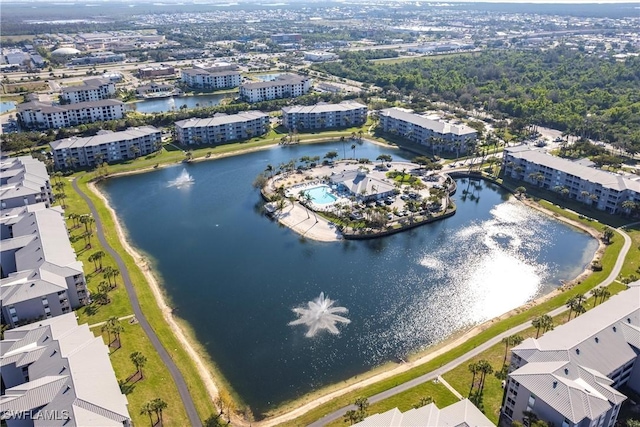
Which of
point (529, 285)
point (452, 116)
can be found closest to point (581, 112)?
point (452, 116)

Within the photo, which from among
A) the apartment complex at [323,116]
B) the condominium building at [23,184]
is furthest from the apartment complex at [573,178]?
the condominium building at [23,184]

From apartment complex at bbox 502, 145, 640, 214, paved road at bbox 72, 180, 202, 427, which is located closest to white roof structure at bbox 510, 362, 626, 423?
paved road at bbox 72, 180, 202, 427

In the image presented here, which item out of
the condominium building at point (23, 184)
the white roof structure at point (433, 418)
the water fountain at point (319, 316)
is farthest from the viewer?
the condominium building at point (23, 184)

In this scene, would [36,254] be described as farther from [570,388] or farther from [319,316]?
[570,388]

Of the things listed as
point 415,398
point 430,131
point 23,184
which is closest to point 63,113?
point 23,184

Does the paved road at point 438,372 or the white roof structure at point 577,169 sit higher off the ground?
the white roof structure at point 577,169

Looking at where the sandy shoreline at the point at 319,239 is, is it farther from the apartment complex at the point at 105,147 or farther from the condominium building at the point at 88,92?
the condominium building at the point at 88,92
